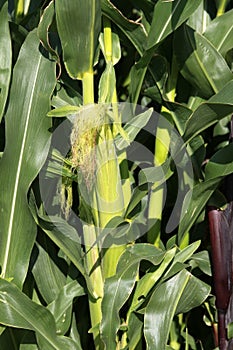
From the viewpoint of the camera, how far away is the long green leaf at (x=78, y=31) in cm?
96

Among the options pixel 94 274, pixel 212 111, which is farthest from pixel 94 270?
pixel 212 111

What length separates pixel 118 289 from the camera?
1.02m

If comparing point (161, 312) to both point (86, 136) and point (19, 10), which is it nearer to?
point (86, 136)

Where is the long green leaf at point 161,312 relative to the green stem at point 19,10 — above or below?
below

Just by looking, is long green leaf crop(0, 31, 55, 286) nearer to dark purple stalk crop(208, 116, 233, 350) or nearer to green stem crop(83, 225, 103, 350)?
green stem crop(83, 225, 103, 350)

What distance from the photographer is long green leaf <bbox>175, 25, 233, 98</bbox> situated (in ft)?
3.52

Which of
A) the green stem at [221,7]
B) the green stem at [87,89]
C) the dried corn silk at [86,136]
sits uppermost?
the green stem at [221,7]

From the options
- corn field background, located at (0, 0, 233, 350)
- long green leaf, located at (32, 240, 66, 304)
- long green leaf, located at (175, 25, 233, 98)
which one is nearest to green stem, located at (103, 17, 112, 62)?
corn field background, located at (0, 0, 233, 350)

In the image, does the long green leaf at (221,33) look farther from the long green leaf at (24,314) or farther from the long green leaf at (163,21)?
the long green leaf at (24,314)

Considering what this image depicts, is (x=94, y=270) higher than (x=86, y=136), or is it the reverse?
(x=86, y=136)

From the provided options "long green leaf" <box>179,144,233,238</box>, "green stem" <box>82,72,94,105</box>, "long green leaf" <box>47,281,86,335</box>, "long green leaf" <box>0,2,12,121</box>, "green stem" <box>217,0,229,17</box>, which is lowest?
"long green leaf" <box>47,281,86,335</box>

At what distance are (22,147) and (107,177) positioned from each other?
0.17 metres

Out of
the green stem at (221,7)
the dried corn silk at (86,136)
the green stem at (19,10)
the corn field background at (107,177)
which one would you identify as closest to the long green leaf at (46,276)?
the corn field background at (107,177)

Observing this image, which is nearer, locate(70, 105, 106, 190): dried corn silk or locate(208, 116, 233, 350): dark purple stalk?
locate(70, 105, 106, 190): dried corn silk
